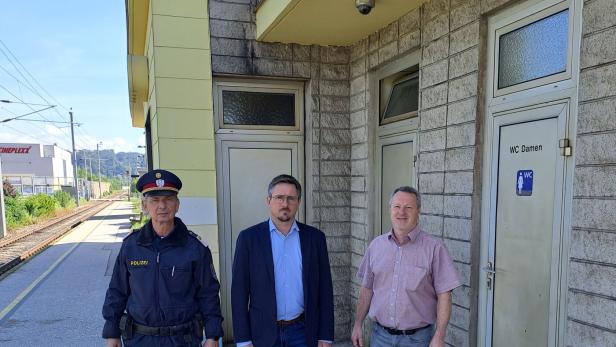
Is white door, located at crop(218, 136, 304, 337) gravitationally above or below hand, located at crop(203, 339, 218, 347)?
above

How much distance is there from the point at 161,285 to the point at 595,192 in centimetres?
234

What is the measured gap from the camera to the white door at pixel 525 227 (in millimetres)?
2059

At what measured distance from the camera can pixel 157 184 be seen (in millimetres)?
2197

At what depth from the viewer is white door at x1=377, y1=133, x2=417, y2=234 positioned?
3.41 meters

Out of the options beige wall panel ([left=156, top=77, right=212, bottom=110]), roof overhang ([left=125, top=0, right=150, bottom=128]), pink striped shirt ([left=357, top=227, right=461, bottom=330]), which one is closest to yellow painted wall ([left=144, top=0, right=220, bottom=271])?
beige wall panel ([left=156, top=77, right=212, bottom=110])

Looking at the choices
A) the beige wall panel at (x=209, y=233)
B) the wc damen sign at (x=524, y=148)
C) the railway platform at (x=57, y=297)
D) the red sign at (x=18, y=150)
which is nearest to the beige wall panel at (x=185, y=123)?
Answer: the beige wall panel at (x=209, y=233)

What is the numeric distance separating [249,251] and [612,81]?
2037mm

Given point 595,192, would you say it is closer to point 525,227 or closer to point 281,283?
point 525,227

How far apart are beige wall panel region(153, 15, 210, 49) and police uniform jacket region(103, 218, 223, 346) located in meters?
2.12

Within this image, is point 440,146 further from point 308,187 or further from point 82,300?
point 82,300

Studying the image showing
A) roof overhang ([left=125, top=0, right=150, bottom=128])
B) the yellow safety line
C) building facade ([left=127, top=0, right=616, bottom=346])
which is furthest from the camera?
the yellow safety line

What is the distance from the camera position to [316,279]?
2.21m

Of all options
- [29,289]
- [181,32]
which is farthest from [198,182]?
[29,289]

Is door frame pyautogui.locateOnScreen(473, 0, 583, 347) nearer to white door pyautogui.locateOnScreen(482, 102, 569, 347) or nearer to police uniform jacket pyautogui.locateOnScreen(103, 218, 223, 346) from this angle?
white door pyautogui.locateOnScreen(482, 102, 569, 347)
